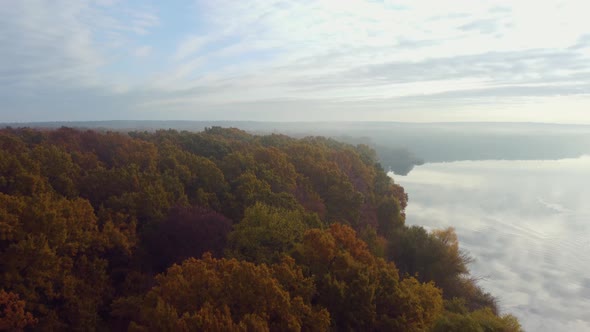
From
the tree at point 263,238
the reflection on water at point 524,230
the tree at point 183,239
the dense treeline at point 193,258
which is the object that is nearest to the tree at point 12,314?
the dense treeline at point 193,258

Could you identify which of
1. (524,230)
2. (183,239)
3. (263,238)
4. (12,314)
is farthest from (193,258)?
(524,230)

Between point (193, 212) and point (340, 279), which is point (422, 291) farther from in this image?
point (193, 212)

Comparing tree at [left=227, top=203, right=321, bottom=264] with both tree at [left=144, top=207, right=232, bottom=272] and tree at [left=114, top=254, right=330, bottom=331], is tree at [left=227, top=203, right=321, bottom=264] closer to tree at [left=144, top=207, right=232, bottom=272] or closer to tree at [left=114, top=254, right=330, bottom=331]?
tree at [left=144, top=207, right=232, bottom=272]

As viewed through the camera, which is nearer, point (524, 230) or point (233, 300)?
point (233, 300)

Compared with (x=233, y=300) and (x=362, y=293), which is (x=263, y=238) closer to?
(x=362, y=293)

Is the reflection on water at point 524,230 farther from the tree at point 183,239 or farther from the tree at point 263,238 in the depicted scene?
the tree at point 183,239

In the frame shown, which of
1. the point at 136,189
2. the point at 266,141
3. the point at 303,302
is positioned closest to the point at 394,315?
the point at 303,302
